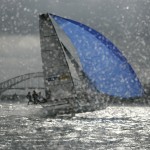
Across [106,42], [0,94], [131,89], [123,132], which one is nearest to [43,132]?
[123,132]

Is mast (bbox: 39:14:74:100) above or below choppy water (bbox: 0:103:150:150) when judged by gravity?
above

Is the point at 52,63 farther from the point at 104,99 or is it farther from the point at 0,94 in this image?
the point at 0,94

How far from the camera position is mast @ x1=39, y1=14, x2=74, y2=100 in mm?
34125

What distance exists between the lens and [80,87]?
120 ft

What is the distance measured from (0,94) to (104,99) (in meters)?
99.7

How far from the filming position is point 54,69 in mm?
34156

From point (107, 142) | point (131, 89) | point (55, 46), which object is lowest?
point (107, 142)

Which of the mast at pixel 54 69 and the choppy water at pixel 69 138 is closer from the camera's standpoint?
the choppy water at pixel 69 138

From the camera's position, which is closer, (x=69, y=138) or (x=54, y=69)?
(x=69, y=138)

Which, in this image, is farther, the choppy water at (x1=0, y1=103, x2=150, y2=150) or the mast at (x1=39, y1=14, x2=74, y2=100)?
the mast at (x1=39, y1=14, x2=74, y2=100)

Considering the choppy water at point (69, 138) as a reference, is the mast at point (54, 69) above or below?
above

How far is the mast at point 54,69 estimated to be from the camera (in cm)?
3412

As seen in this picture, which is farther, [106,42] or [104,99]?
[104,99]

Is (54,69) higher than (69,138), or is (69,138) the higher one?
(54,69)
